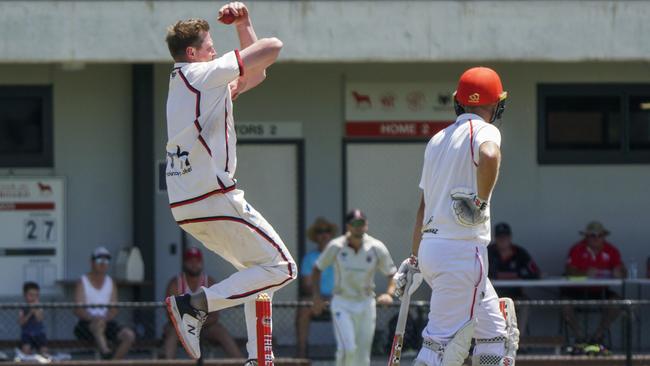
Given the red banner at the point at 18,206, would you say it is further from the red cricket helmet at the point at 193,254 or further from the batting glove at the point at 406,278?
the batting glove at the point at 406,278

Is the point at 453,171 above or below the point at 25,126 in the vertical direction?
below

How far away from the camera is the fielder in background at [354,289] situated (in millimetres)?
13555

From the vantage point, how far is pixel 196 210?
7.04 meters

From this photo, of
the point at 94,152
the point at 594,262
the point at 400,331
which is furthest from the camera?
the point at 94,152

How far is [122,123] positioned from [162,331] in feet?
9.97

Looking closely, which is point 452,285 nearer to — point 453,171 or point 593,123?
point 453,171

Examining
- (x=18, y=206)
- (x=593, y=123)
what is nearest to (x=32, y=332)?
(x=18, y=206)

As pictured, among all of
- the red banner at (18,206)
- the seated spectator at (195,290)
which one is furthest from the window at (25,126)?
the seated spectator at (195,290)

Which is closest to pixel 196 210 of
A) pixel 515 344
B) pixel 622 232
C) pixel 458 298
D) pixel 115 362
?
pixel 458 298

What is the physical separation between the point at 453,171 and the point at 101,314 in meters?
7.61

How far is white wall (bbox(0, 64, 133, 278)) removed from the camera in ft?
53.3

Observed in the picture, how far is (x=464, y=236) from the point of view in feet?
23.9

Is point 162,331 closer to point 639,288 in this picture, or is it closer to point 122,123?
point 122,123

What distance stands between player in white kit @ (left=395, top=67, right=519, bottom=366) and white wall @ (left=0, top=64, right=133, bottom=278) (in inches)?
364
